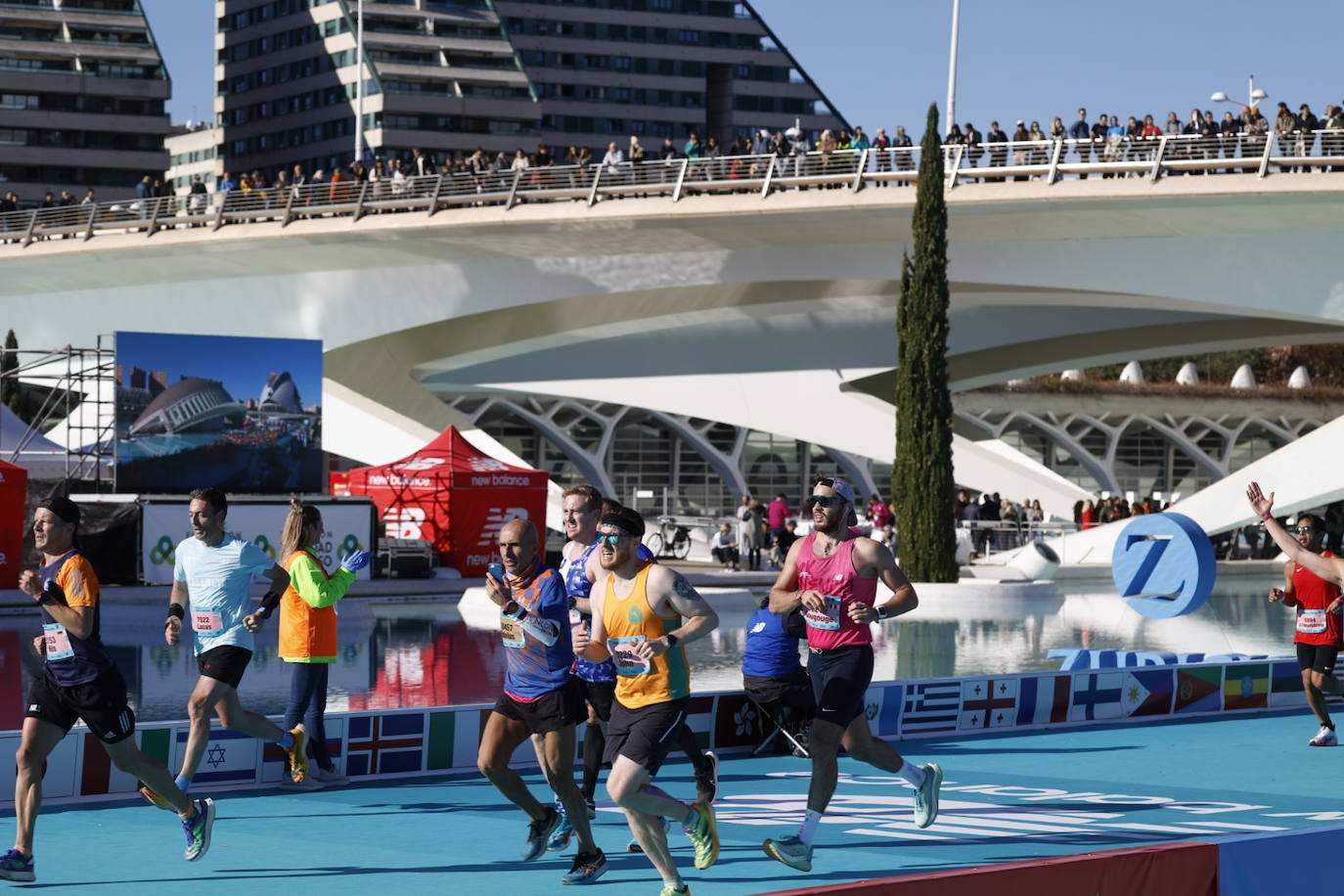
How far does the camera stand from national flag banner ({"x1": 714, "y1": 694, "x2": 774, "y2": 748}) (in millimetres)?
10984

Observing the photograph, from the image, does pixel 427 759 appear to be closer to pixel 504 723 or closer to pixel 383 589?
pixel 504 723

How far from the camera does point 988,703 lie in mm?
12156

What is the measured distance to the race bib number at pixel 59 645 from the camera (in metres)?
7.04

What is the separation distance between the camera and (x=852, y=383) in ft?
139

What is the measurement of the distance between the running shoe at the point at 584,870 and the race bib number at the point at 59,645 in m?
2.20

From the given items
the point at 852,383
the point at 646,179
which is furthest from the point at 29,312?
the point at 852,383

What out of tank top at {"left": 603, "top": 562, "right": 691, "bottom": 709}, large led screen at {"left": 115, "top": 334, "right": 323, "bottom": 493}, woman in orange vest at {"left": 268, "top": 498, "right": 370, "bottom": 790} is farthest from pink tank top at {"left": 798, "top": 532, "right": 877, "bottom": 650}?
large led screen at {"left": 115, "top": 334, "right": 323, "bottom": 493}

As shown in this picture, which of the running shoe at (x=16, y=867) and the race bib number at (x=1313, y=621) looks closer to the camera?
the running shoe at (x=16, y=867)

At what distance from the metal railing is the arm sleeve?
2316cm

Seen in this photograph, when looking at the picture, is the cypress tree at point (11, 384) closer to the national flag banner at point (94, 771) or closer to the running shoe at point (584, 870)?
the national flag banner at point (94, 771)

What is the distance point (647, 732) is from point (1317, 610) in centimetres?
615

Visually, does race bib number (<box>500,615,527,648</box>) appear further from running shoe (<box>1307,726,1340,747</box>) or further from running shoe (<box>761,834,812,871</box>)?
running shoe (<box>1307,726,1340,747</box>)

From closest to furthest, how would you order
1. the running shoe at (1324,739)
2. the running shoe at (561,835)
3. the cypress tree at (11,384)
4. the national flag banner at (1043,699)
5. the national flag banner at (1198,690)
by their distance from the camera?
the running shoe at (561,835) < the running shoe at (1324,739) < the national flag banner at (1043,699) < the national flag banner at (1198,690) < the cypress tree at (11,384)

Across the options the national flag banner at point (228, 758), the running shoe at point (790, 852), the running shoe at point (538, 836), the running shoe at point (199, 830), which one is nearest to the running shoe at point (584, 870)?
the running shoe at point (538, 836)
